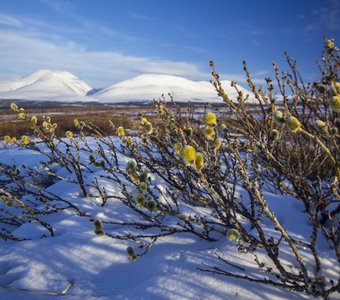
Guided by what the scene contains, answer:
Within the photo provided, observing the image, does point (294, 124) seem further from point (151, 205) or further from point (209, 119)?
point (151, 205)

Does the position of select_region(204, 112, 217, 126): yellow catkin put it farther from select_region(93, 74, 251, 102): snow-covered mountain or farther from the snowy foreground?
select_region(93, 74, 251, 102): snow-covered mountain

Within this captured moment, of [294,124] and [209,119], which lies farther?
[209,119]

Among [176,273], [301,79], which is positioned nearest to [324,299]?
[176,273]

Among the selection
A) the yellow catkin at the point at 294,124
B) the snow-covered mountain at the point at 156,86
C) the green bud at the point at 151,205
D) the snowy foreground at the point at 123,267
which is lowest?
the snowy foreground at the point at 123,267

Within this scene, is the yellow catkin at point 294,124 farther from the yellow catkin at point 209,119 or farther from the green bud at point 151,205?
the green bud at point 151,205

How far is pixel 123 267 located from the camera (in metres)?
1.88

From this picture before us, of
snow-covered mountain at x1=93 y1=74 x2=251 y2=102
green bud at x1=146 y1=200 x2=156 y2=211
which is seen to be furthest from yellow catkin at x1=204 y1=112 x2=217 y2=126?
snow-covered mountain at x1=93 y1=74 x2=251 y2=102

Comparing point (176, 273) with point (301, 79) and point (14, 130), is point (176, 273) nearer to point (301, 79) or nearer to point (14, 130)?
point (301, 79)

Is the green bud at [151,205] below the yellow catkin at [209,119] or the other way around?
below

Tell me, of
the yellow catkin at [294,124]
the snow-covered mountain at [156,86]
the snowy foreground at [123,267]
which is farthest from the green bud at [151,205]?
the snow-covered mountain at [156,86]

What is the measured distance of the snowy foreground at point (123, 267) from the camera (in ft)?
5.05

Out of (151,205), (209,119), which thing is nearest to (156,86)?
(151,205)

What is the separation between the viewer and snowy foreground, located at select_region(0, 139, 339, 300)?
154cm

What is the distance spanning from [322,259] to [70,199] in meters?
2.24
